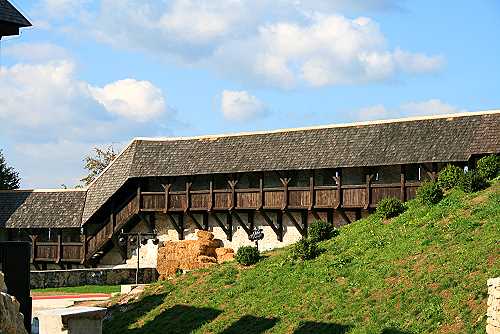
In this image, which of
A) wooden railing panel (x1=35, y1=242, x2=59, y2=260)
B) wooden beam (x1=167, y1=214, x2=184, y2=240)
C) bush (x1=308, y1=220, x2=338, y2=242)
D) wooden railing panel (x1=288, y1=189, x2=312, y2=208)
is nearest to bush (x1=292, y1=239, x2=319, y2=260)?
bush (x1=308, y1=220, x2=338, y2=242)

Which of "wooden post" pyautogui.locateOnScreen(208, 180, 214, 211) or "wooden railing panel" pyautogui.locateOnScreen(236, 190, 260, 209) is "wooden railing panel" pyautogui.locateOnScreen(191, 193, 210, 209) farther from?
"wooden railing panel" pyautogui.locateOnScreen(236, 190, 260, 209)

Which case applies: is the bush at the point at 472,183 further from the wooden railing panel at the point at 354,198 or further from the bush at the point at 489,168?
the wooden railing panel at the point at 354,198

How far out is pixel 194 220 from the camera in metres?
41.6

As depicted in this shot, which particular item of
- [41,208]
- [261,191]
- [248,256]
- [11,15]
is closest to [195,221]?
[261,191]

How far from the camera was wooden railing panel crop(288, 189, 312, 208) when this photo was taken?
123 ft

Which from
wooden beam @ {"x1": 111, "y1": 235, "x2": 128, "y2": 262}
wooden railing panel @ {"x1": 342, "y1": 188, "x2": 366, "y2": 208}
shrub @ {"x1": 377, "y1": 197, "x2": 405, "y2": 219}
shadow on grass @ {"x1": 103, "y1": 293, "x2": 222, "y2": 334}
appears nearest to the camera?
shadow on grass @ {"x1": 103, "y1": 293, "x2": 222, "y2": 334}

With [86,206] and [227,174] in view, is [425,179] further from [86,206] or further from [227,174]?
[86,206]

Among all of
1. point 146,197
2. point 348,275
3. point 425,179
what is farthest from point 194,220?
point 348,275

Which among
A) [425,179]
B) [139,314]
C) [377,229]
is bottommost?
[139,314]

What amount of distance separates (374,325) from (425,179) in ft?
48.5

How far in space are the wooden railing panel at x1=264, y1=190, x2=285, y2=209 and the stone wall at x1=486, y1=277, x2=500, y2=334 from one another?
834 inches

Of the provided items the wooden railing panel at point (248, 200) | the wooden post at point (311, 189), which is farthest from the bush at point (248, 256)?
the wooden railing panel at point (248, 200)

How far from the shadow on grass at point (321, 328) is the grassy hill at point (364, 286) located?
0.03 metres

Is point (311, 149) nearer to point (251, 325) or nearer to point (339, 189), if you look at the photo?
point (339, 189)
